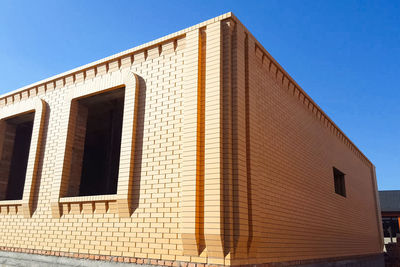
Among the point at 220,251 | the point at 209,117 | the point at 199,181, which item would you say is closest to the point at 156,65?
the point at 209,117

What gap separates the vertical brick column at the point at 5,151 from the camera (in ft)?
29.2

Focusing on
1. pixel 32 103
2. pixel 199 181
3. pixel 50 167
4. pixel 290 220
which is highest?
pixel 32 103

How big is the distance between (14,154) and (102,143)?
9.08 feet

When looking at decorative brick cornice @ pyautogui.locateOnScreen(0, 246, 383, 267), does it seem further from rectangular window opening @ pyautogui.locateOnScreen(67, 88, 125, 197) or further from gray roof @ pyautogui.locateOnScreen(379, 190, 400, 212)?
gray roof @ pyautogui.locateOnScreen(379, 190, 400, 212)

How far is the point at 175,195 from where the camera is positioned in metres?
5.43

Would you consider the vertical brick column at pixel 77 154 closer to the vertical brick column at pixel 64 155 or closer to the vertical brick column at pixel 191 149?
the vertical brick column at pixel 64 155

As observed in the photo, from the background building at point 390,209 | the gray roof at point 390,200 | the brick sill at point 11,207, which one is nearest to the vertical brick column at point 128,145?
the brick sill at point 11,207

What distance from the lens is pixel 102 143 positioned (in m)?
11.8

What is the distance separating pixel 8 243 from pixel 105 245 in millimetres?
3292

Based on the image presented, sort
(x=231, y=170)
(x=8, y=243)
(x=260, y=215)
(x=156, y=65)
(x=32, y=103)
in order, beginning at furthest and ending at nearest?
(x=32, y=103) → (x=8, y=243) → (x=156, y=65) → (x=260, y=215) → (x=231, y=170)

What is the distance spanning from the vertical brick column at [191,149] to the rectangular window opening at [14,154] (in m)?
5.17

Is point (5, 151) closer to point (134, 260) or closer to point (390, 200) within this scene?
point (134, 260)

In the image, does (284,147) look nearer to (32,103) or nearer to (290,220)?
(290,220)

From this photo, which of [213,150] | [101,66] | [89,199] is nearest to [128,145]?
[89,199]
